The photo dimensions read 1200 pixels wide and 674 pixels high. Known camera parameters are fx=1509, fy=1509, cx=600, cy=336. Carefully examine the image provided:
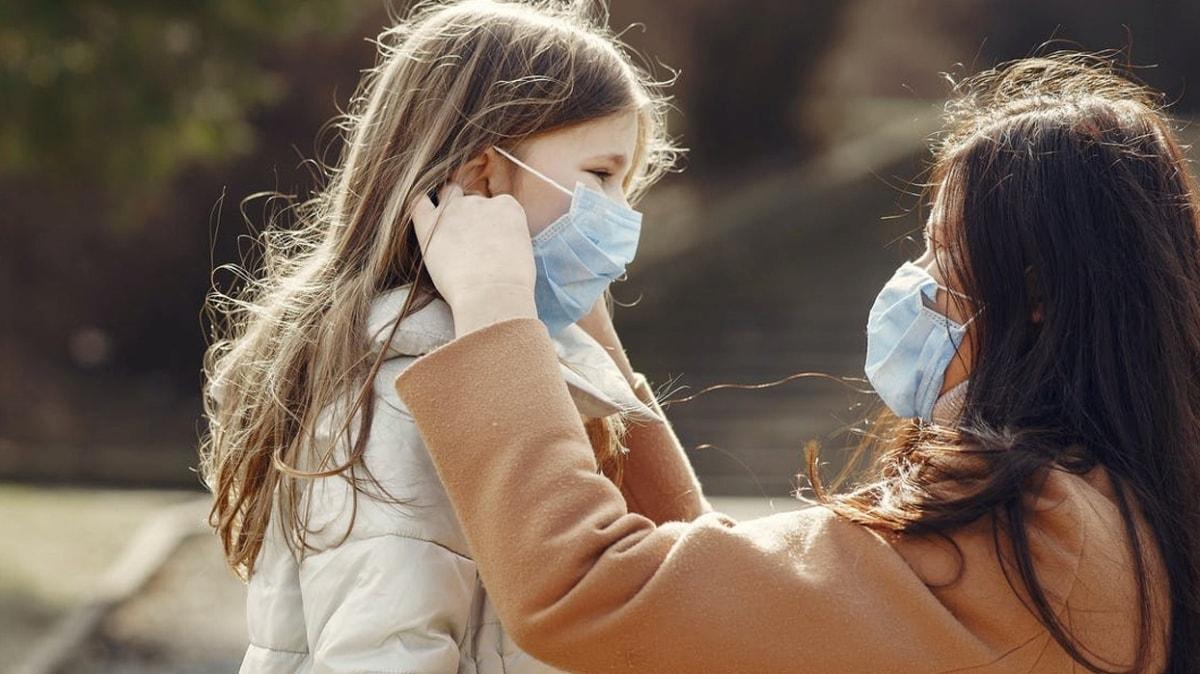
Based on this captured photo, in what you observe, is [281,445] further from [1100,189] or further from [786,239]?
[786,239]

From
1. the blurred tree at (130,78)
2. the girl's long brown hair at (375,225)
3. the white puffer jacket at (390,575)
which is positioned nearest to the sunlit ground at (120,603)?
the blurred tree at (130,78)

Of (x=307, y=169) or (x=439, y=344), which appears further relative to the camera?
(x=307, y=169)

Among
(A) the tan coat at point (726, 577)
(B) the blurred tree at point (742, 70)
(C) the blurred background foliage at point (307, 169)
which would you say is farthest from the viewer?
(B) the blurred tree at point (742, 70)

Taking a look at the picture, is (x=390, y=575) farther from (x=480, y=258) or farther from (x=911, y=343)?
(x=911, y=343)

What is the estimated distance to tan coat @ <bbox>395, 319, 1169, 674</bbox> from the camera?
1.71 m

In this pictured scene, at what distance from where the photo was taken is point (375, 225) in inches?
86.0

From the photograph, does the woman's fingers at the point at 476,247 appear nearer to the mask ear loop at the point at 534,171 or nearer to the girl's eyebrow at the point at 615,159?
the mask ear loop at the point at 534,171

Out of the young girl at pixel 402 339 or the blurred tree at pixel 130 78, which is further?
the blurred tree at pixel 130 78

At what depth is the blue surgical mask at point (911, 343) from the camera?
198 centimetres

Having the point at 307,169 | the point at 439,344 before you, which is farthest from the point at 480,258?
the point at 307,169

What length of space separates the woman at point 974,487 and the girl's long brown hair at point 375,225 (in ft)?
0.67

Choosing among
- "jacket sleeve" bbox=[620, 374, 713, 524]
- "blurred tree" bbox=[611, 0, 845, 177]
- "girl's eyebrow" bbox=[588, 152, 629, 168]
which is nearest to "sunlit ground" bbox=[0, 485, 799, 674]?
"jacket sleeve" bbox=[620, 374, 713, 524]

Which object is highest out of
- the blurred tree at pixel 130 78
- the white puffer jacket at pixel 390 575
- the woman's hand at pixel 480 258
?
the woman's hand at pixel 480 258

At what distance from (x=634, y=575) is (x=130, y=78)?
8.73 metres
